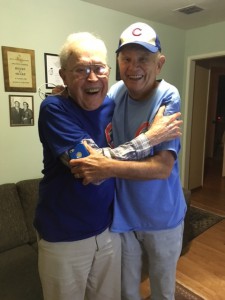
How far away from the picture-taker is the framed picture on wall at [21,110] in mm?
2352

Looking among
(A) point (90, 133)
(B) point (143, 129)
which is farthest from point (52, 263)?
(B) point (143, 129)

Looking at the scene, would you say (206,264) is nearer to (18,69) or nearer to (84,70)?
(84,70)

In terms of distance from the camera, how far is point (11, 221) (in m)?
2.07

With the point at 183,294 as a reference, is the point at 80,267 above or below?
above

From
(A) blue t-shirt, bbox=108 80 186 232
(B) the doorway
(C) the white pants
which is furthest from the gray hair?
(B) the doorway

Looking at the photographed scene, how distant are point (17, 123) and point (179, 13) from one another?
2169mm

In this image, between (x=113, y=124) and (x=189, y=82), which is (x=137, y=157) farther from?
(x=189, y=82)

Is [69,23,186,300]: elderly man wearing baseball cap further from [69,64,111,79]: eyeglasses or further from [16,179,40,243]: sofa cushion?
[16,179,40,243]: sofa cushion

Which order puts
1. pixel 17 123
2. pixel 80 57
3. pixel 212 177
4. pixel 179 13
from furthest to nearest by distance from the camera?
pixel 212 177 → pixel 179 13 → pixel 17 123 → pixel 80 57

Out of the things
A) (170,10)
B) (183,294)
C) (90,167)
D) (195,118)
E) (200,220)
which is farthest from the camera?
(195,118)

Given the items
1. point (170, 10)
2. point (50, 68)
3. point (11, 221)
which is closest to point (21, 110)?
point (50, 68)

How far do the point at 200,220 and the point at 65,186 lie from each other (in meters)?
2.64

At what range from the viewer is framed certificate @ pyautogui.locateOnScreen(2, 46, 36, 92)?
7.43 ft

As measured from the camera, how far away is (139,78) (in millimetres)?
1198
